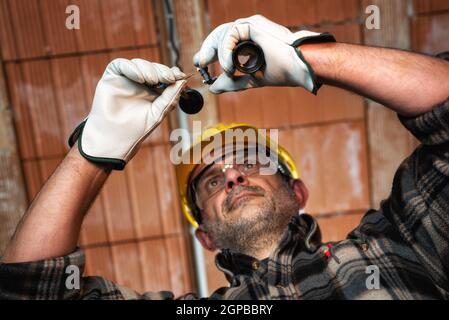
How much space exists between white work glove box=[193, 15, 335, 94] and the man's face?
0.65m

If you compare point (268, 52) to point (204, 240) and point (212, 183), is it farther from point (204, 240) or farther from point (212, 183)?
point (204, 240)

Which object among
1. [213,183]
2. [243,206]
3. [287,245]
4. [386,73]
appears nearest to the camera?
[386,73]

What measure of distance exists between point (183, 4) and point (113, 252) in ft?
6.48

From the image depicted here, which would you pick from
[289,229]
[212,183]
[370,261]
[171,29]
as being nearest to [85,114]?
[171,29]

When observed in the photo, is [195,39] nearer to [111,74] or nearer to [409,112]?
[111,74]

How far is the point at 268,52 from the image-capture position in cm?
121

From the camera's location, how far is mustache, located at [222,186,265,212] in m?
1.78

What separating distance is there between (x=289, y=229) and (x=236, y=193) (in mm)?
304

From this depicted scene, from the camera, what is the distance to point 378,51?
1201mm

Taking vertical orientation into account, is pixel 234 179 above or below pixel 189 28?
below
